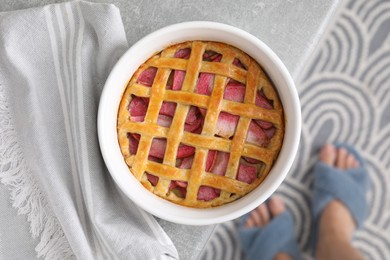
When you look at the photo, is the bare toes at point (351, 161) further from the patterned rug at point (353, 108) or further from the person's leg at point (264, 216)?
the person's leg at point (264, 216)

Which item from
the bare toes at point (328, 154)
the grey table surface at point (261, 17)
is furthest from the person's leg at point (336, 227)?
the grey table surface at point (261, 17)

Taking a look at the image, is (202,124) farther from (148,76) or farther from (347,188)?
(347,188)

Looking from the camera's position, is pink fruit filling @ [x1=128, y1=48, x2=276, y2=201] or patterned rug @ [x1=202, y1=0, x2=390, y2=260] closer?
pink fruit filling @ [x1=128, y1=48, x2=276, y2=201]

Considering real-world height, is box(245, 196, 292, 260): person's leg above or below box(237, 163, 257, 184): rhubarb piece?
below

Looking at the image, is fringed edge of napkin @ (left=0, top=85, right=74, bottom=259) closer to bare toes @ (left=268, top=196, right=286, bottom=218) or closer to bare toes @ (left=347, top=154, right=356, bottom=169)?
bare toes @ (left=268, top=196, right=286, bottom=218)

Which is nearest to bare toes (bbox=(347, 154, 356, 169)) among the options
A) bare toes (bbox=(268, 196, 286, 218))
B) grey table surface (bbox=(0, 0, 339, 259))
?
bare toes (bbox=(268, 196, 286, 218))

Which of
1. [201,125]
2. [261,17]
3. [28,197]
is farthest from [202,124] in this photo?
[28,197]
